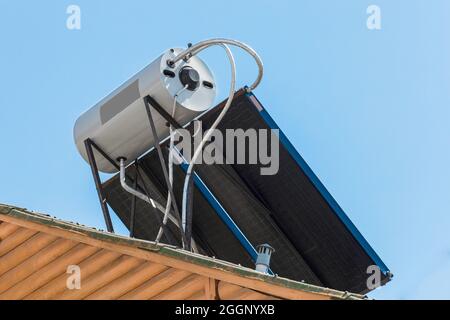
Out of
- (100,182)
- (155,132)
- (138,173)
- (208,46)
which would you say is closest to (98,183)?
(100,182)

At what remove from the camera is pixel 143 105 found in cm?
1733

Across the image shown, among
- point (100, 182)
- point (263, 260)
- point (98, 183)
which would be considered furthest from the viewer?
point (100, 182)

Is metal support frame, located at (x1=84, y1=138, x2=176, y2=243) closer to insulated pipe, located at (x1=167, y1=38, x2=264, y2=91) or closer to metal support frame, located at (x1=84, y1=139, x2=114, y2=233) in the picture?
metal support frame, located at (x1=84, y1=139, x2=114, y2=233)

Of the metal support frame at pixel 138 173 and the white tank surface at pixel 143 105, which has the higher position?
the white tank surface at pixel 143 105

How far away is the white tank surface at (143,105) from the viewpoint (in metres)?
17.3

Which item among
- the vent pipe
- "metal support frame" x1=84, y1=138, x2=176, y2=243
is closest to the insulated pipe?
"metal support frame" x1=84, y1=138, x2=176, y2=243

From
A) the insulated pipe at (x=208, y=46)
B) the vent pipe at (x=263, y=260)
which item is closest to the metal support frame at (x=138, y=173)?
the insulated pipe at (x=208, y=46)

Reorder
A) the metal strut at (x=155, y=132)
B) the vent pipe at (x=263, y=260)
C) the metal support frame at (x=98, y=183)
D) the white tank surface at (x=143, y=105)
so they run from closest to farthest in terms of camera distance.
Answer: the vent pipe at (x=263, y=260), the metal strut at (x=155, y=132), the white tank surface at (x=143, y=105), the metal support frame at (x=98, y=183)

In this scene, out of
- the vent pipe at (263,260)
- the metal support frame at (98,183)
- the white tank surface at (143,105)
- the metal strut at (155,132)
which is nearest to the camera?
the vent pipe at (263,260)

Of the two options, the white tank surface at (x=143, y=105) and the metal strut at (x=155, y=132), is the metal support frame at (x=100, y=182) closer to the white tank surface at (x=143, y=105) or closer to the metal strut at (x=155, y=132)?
the white tank surface at (x=143, y=105)

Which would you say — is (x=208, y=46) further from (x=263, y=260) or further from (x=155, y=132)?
(x=263, y=260)

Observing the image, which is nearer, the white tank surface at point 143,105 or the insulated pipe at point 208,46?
the insulated pipe at point 208,46
